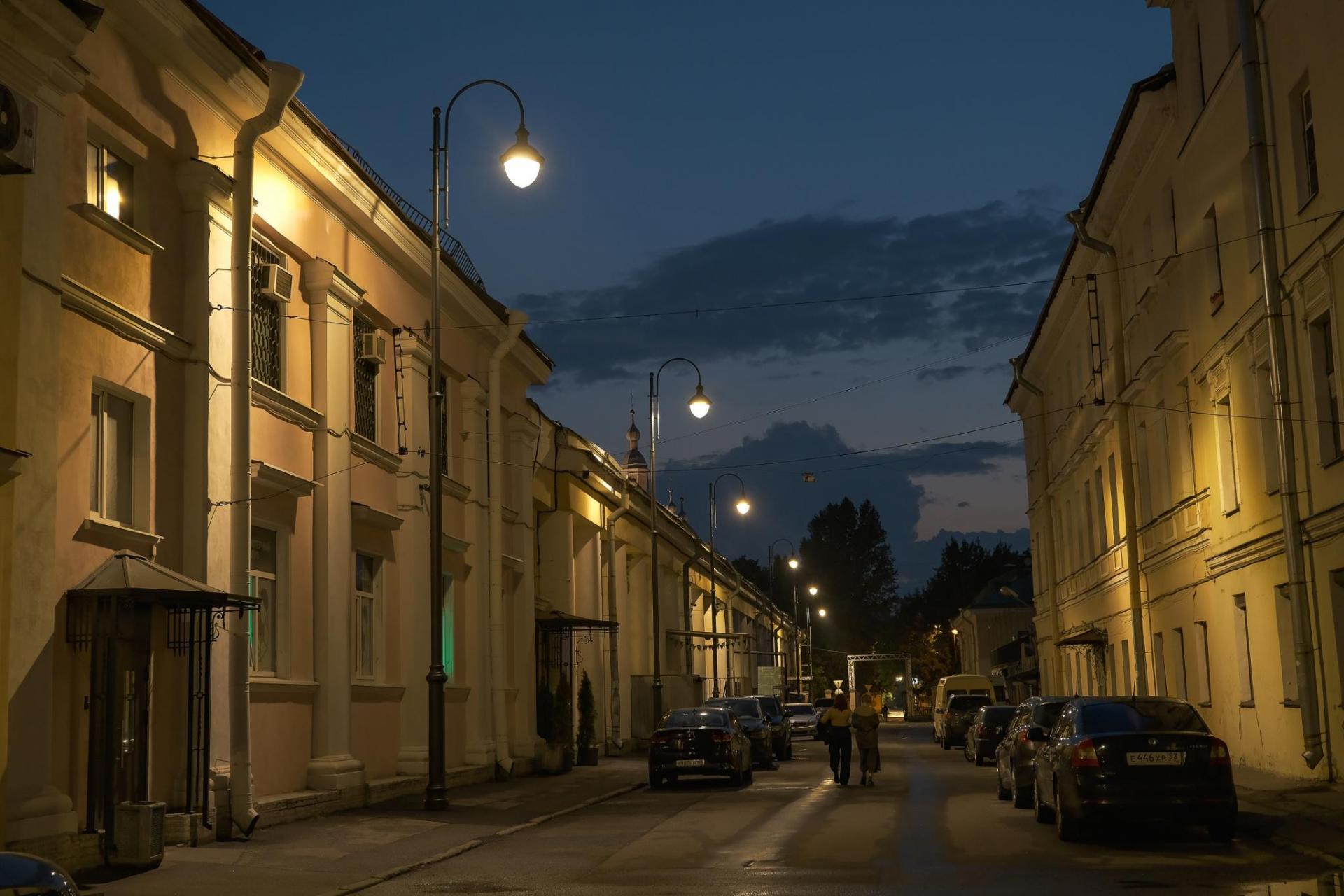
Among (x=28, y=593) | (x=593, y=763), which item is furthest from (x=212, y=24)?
(x=593, y=763)

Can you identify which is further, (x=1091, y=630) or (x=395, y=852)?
(x=1091, y=630)

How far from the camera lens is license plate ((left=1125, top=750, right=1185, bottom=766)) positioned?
48.4 feet

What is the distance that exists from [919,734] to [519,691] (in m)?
39.3

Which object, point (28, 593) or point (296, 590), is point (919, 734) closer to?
point (296, 590)

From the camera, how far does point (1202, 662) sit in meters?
27.3

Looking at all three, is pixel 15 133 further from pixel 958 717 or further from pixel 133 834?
pixel 958 717

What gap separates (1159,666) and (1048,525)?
18534 millimetres

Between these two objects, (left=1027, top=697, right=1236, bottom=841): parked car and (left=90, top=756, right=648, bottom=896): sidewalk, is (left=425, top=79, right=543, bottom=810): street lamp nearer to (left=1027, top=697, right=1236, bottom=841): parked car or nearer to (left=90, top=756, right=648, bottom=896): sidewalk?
(left=90, top=756, right=648, bottom=896): sidewalk

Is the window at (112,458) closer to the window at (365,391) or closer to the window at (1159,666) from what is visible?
the window at (365,391)

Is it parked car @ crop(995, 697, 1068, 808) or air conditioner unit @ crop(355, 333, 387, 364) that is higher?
air conditioner unit @ crop(355, 333, 387, 364)

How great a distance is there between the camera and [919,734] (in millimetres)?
67625

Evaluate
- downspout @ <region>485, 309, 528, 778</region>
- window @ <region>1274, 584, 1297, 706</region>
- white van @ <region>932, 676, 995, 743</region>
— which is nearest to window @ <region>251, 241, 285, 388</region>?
downspout @ <region>485, 309, 528, 778</region>

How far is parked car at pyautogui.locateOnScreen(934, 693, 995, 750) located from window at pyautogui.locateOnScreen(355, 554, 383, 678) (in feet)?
83.4

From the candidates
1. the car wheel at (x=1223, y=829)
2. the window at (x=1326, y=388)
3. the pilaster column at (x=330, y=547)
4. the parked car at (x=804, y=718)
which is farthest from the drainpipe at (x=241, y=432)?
the parked car at (x=804, y=718)
